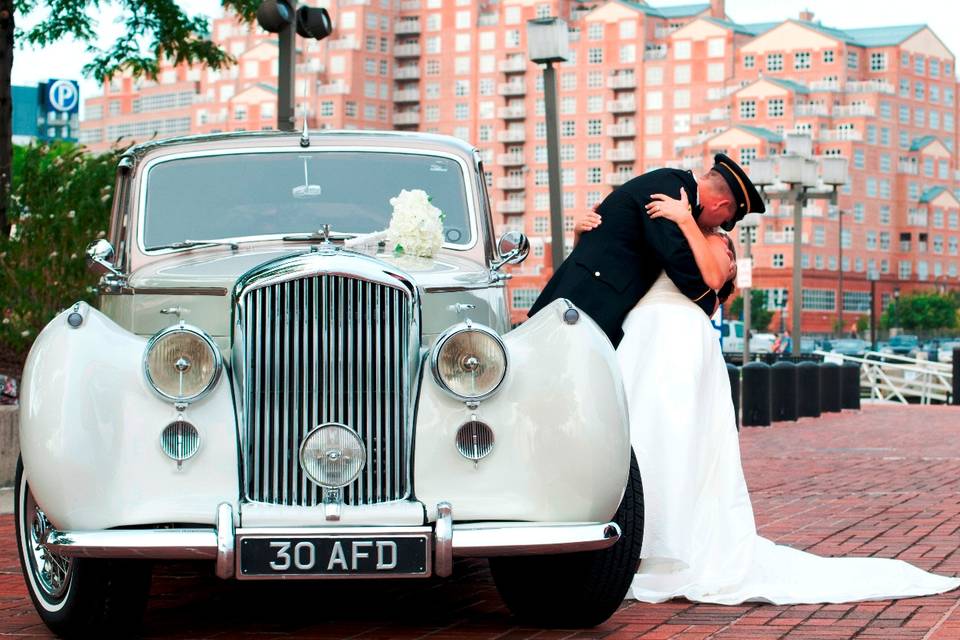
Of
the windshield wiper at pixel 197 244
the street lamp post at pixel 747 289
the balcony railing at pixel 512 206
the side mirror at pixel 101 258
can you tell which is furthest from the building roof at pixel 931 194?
the side mirror at pixel 101 258

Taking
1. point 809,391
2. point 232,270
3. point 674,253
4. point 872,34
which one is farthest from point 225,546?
→ point 872,34

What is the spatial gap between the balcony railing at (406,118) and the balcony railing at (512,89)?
10106mm

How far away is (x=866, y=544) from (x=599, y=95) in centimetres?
14220

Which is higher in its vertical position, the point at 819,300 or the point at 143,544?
the point at 143,544

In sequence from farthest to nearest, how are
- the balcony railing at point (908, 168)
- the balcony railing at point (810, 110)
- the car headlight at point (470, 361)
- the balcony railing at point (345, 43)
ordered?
the balcony railing at point (345, 43) → the balcony railing at point (908, 168) → the balcony railing at point (810, 110) → the car headlight at point (470, 361)

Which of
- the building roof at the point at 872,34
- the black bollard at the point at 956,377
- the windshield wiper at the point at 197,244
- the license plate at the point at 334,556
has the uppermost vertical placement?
the building roof at the point at 872,34

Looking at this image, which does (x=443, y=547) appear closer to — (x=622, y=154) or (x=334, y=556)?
(x=334, y=556)

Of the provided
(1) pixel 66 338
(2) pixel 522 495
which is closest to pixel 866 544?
(2) pixel 522 495

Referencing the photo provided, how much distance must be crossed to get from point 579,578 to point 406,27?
155m

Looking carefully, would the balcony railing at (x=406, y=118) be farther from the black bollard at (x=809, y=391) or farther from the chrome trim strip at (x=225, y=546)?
the chrome trim strip at (x=225, y=546)

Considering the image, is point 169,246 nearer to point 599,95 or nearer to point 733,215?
point 733,215

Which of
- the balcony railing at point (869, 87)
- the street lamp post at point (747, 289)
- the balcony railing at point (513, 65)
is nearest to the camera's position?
the street lamp post at point (747, 289)

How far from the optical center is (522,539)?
5.23m

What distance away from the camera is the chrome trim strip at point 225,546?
201 inches
